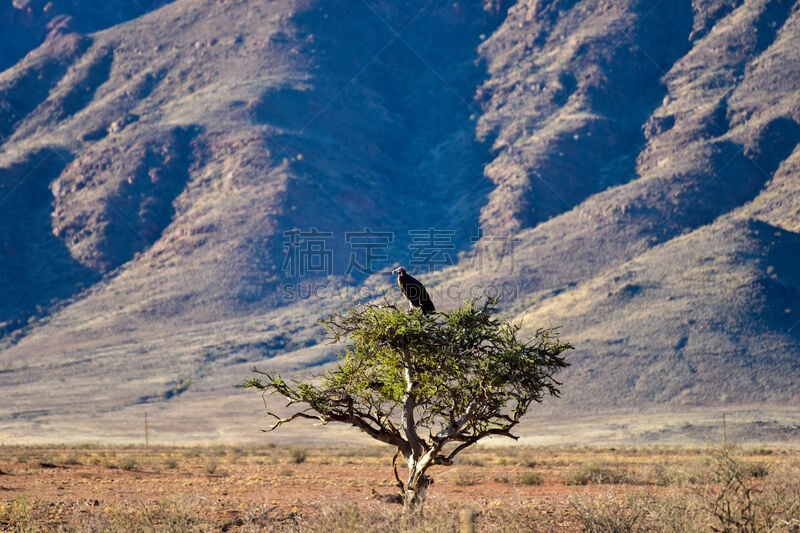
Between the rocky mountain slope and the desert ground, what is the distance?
38.2 meters

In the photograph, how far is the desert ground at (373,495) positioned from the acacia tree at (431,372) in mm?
986

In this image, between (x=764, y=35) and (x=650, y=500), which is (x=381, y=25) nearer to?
(x=764, y=35)

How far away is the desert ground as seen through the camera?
45.6ft

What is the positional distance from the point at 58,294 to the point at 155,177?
70.7 feet

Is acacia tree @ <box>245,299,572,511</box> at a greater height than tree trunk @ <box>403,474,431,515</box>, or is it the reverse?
acacia tree @ <box>245,299,572,511</box>

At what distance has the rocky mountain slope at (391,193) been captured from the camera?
8062 centimetres

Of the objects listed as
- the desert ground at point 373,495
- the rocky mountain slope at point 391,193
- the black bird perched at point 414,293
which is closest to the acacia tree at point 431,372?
the desert ground at point 373,495

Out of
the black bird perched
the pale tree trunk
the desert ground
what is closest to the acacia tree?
the pale tree trunk

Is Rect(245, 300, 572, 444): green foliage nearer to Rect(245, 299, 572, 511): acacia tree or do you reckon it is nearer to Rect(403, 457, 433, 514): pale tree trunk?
Rect(245, 299, 572, 511): acacia tree

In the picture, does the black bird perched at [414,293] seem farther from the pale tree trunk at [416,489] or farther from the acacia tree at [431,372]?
the pale tree trunk at [416,489]

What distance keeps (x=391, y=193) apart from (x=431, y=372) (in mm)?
111075

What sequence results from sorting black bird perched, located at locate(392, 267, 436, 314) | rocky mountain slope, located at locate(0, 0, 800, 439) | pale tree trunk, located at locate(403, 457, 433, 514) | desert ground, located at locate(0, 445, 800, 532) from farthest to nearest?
1. rocky mountain slope, located at locate(0, 0, 800, 439)
2. black bird perched, located at locate(392, 267, 436, 314)
3. pale tree trunk, located at locate(403, 457, 433, 514)
4. desert ground, located at locate(0, 445, 800, 532)

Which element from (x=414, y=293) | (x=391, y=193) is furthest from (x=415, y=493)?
(x=391, y=193)

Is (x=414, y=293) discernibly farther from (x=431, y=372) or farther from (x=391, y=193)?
(x=391, y=193)
